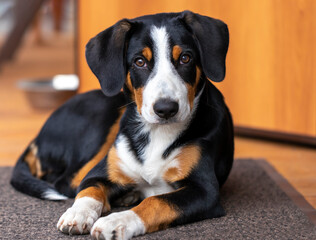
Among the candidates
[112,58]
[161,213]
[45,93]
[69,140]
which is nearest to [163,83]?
[112,58]

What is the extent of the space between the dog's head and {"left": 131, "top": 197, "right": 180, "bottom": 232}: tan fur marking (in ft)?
0.98

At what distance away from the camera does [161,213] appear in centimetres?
187

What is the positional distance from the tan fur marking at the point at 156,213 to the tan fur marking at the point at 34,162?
3.05ft

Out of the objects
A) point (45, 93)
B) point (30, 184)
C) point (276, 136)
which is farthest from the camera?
point (45, 93)

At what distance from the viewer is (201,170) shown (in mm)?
2049

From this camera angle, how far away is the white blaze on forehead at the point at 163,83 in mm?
1903

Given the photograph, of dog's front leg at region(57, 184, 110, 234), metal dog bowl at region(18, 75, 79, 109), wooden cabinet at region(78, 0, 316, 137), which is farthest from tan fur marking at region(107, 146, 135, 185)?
metal dog bowl at region(18, 75, 79, 109)

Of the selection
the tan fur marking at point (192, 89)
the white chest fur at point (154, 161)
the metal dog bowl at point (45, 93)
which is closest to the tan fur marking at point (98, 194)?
the white chest fur at point (154, 161)

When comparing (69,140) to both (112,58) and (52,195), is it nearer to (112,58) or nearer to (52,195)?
(52,195)

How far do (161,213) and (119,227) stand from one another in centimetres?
17

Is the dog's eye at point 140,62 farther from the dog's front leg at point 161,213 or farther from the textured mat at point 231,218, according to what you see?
the textured mat at point 231,218

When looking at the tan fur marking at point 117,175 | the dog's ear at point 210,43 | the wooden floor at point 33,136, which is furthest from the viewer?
the wooden floor at point 33,136

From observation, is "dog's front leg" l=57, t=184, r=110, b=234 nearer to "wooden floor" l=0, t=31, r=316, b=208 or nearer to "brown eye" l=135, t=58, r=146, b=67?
"brown eye" l=135, t=58, r=146, b=67

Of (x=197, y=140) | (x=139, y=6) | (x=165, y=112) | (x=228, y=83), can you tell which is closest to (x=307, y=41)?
(x=228, y=83)
